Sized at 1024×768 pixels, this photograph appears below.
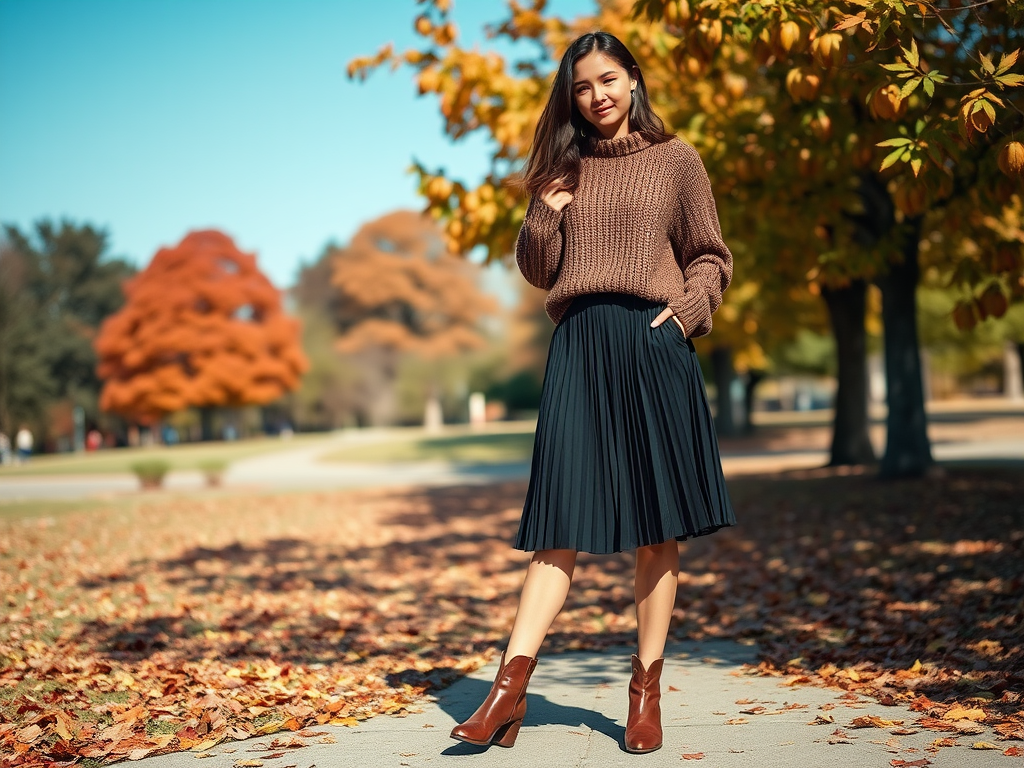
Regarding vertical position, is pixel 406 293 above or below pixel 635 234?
above

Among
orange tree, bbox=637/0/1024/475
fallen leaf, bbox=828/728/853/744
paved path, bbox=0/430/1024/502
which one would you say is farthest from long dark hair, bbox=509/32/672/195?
paved path, bbox=0/430/1024/502

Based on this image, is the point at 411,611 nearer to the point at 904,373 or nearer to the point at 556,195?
the point at 556,195

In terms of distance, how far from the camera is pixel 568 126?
3289mm

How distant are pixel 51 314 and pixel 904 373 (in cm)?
5865

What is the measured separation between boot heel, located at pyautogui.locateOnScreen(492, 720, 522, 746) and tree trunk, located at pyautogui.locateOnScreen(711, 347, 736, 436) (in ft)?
78.1

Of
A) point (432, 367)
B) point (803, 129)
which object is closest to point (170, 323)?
point (432, 367)

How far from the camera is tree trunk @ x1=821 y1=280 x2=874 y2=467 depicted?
46.9ft

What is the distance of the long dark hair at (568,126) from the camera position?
10.7 feet

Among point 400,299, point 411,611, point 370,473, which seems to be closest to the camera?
point 411,611

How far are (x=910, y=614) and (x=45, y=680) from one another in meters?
4.24

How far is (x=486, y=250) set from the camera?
894 cm

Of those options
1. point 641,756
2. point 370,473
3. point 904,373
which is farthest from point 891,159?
point 370,473

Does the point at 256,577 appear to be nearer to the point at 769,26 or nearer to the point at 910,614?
the point at 910,614

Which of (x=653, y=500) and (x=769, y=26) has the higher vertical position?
(x=769, y=26)
